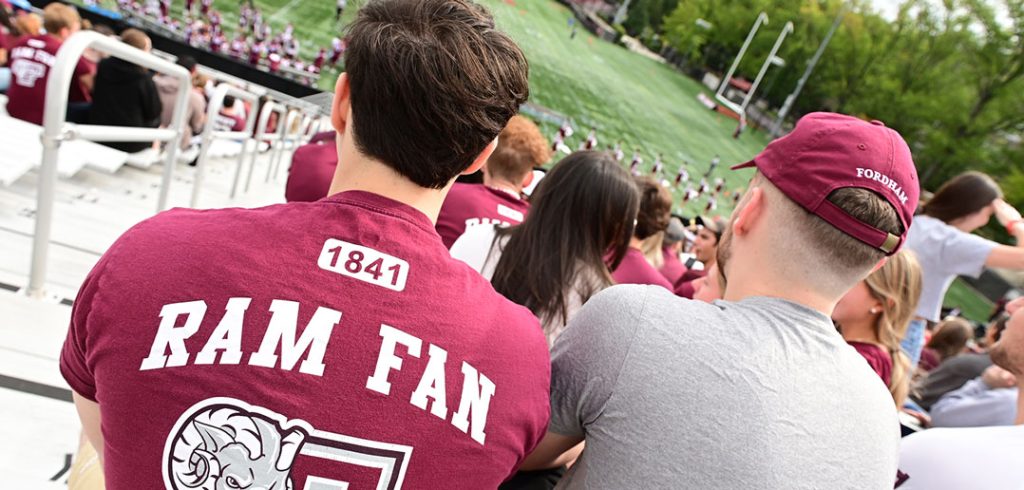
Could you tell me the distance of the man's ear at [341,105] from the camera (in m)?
0.91

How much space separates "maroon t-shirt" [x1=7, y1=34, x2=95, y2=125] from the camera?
12.2 feet

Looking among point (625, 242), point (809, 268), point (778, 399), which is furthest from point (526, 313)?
point (625, 242)

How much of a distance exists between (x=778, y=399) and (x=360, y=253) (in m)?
0.67

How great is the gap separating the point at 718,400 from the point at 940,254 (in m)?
3.05

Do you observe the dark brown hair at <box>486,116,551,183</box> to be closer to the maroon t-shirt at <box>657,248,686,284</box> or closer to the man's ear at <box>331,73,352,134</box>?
the man's ear at <box>331,73,352,134</box>

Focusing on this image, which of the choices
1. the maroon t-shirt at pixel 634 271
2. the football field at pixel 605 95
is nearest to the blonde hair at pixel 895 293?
the maroon t-shirt at pixel 634 271

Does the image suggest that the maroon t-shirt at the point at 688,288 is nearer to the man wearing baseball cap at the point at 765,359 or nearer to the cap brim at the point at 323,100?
the man wearing baseball cap at the point at 765,359

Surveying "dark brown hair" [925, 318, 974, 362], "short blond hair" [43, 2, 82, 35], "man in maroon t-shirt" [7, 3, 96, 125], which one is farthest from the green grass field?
"man in maroon t-shirt" [7, 3, 96, 125]

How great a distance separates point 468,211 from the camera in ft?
7.09

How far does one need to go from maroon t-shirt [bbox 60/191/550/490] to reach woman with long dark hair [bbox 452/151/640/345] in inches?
31.6

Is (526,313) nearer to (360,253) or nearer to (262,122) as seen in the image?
(360,253)

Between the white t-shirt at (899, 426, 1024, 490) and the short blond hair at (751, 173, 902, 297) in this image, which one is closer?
the short blond hair at (751, 173, 902, 297)

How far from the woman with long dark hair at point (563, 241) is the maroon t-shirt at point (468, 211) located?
0.37 m

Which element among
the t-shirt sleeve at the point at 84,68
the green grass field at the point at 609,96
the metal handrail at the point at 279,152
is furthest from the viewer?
the green grass field at the point at 609,96
